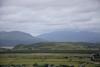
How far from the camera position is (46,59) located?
12.5ft

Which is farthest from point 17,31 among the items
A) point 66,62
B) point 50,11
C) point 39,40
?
point 66,62

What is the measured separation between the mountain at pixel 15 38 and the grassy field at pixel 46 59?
0.21 metres

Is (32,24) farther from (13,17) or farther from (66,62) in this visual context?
(66,62)

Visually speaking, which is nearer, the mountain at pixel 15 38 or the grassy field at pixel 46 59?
the grassy field at pixel 46 59

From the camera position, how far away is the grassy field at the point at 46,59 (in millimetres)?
3742

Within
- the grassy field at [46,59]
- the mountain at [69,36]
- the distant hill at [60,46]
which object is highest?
the mountain at [69,36]

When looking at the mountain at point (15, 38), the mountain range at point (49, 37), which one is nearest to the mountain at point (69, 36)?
the mountain range at point (49, 37)

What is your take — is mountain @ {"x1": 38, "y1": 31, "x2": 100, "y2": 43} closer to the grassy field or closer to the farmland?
the farmland

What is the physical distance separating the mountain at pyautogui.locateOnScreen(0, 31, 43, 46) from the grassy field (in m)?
0.21

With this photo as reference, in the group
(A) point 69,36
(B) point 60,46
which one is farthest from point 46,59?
(A) point 69,36

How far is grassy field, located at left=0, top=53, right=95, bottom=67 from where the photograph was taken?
374 cm

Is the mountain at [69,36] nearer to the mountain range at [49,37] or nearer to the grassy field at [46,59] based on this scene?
the mountain range at [49,37]

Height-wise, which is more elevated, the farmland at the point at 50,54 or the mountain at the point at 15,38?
the mountain at the point at 15,38

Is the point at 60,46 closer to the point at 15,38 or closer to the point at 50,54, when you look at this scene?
the point at 50,54
